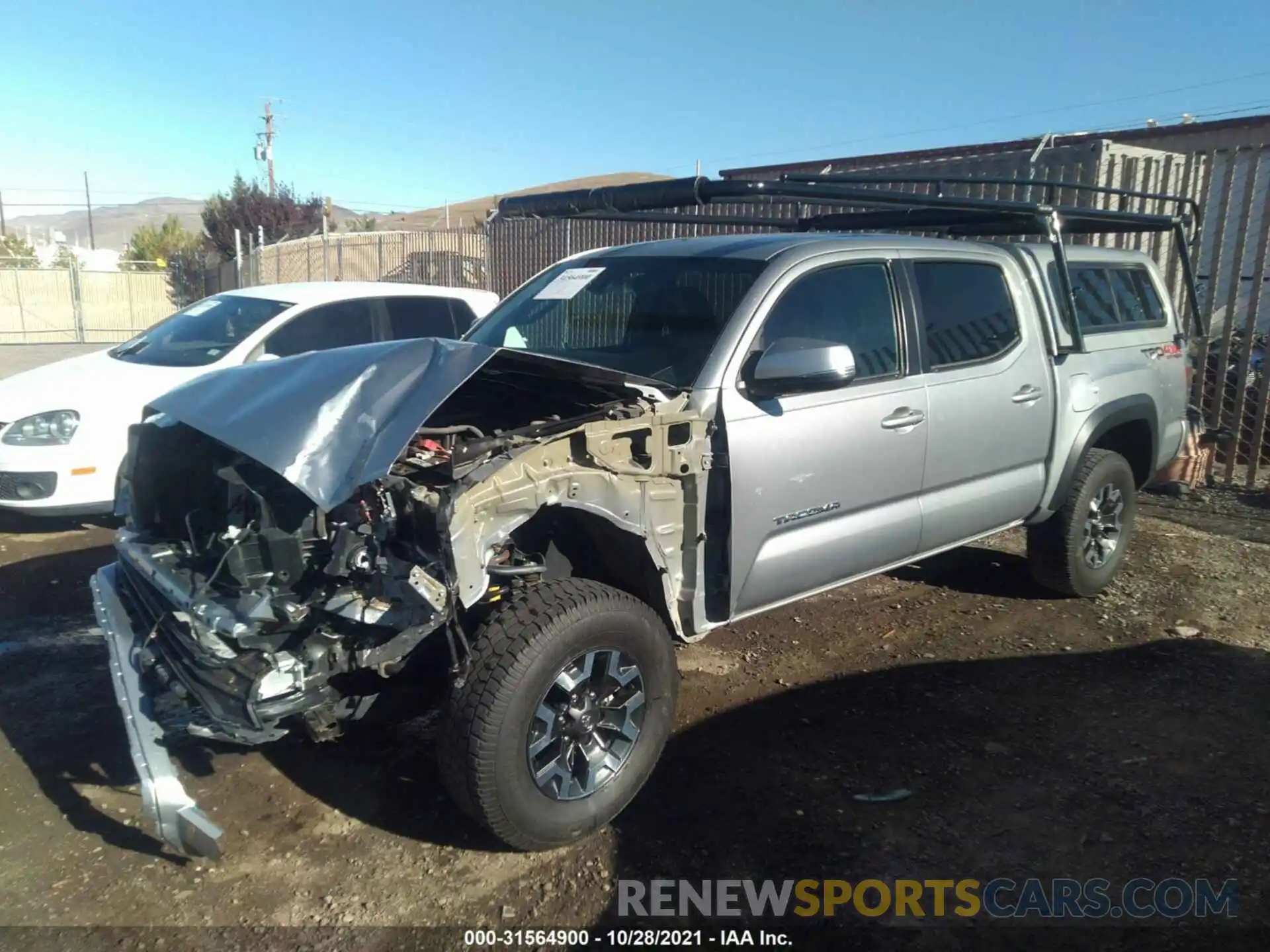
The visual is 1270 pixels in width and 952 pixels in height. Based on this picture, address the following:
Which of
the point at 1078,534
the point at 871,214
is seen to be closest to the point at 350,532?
the point at 1078,534

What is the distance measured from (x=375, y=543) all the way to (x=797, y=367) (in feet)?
5.24

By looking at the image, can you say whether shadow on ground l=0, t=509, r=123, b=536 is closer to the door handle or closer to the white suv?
the white suv

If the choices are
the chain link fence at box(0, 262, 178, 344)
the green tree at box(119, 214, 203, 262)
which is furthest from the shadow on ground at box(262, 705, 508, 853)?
the green tree at box(119, 214, 203, 262)

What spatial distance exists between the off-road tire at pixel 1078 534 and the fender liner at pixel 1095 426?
71mm

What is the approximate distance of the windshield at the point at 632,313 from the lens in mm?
3857

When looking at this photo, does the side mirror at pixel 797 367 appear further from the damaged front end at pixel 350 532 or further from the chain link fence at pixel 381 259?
the chain link fence at pixel 381 259

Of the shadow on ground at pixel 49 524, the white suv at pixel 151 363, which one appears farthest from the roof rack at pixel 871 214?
the shadow on ground at pixel 49 524

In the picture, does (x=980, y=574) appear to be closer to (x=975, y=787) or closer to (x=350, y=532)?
(x=975, y=787)

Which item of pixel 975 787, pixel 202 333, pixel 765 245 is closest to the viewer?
pixel 975 787

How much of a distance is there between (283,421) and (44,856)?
1.68 metres

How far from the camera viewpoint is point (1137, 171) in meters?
8.25

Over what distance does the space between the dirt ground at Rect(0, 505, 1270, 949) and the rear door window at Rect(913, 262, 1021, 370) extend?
4.97ft

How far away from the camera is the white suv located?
6.08 metres

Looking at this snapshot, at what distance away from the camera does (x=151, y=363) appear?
697 centimetres
